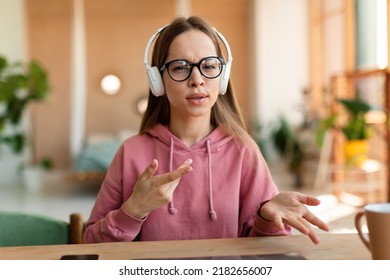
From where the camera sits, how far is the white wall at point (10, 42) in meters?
4.79

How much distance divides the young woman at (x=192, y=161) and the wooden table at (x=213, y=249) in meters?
0.03

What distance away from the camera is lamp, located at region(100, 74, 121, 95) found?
19.6 ft

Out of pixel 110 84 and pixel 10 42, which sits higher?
pixel 10 42

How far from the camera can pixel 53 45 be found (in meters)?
5.95

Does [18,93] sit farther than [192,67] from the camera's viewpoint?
Yes

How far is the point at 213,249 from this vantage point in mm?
543

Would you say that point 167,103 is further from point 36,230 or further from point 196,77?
point 36,230

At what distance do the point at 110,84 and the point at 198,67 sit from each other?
18.2ft

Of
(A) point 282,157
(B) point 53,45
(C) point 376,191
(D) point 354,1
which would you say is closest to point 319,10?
(D) point 354,1

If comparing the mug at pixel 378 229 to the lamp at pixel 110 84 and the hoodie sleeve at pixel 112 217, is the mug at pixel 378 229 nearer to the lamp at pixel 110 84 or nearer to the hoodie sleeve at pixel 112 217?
the hoodie sleeve at pixel 112 217

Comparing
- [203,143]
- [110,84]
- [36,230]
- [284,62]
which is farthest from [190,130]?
[110,84]

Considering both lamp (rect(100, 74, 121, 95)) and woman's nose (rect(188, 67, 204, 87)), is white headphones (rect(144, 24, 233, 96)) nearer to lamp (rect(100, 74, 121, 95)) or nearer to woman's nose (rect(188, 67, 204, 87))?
woman's nose (rect(188, 67, 204, 87))

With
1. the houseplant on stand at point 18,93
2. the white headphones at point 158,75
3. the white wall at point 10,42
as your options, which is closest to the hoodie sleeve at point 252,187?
the white headphones at point 158,75

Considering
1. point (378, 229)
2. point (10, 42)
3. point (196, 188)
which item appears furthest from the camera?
point (10, 42)
